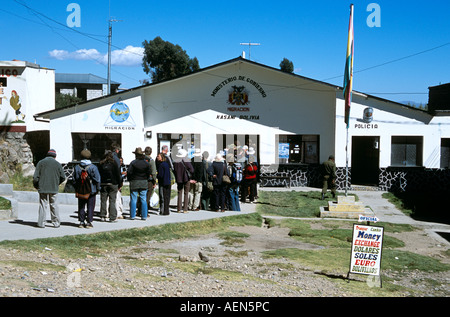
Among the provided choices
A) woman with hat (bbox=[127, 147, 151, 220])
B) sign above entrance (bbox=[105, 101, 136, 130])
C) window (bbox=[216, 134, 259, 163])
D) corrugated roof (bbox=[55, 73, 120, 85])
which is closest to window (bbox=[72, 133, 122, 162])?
sign above entrance (bbox=[105, 101, 136, 130])

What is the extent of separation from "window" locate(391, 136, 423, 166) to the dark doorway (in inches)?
45.1

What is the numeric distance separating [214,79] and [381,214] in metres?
10.8

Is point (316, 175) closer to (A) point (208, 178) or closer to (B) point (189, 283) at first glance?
(A) point (208, 178)

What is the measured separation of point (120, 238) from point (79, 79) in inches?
1995

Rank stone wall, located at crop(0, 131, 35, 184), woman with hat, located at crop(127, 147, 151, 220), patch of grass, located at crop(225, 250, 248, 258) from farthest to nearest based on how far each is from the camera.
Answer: stone wall, located at crop(0, 131, 35, 184)
woman with hat, located at crop(127, 147, 151, 220)
patch of grass, located at crop(225, 250, 248, 258)

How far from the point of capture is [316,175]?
23.8 m

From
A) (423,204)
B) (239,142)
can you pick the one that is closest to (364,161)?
(423,204)

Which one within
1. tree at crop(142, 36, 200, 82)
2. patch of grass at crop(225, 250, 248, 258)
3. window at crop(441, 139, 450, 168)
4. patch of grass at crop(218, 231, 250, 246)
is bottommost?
patch of grass at crop(225, 250, 248, 258)

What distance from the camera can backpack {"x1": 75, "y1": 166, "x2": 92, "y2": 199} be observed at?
11.2m

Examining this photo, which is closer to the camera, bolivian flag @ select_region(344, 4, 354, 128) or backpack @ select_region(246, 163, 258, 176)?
backpack @ select_region(246, 163, 258, 176)

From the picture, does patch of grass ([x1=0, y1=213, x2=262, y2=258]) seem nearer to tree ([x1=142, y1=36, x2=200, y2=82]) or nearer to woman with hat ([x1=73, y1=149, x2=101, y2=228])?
woman with hat ([x1=73, y1=149, x2=101, y2=228])

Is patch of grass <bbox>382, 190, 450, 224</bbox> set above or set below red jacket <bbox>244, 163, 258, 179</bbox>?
below

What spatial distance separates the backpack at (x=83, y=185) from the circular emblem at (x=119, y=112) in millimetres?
12603
